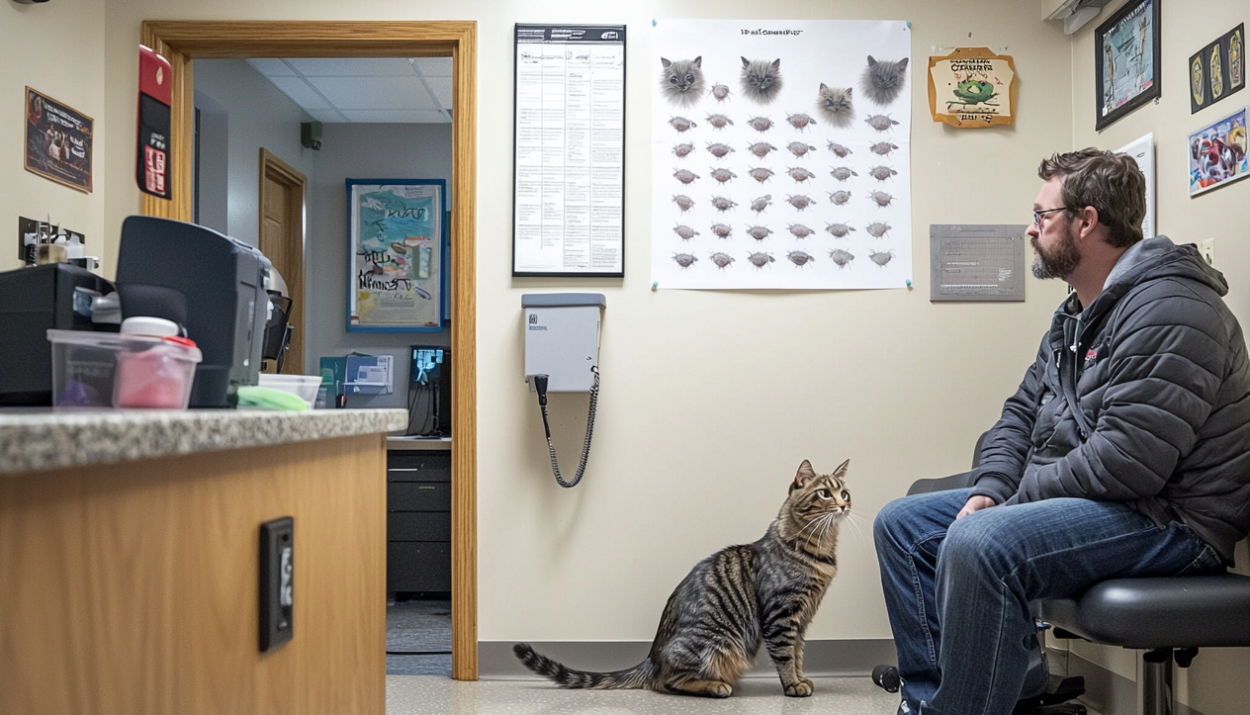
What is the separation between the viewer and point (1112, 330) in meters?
1.91

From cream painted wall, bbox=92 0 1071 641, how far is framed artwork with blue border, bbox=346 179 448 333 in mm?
2050

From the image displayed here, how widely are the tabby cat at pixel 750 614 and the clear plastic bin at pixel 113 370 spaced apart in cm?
189

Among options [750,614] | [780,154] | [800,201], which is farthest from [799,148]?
[750,614]

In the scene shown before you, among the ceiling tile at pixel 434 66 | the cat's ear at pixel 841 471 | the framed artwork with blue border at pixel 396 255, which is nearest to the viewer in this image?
the cat's ear at pixel 841 471

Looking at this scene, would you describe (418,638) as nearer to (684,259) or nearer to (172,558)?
(684,259)

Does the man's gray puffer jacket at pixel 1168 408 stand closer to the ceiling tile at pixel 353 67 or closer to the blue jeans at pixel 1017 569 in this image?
the blue jeans at pixel 1017 569

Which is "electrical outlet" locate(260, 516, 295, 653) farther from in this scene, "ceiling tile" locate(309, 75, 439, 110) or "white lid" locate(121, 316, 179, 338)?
"ceiling tile" locate(309, 75, 439, 110)

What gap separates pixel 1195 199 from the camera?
2.34m

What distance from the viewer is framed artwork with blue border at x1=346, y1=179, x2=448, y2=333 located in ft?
16.4

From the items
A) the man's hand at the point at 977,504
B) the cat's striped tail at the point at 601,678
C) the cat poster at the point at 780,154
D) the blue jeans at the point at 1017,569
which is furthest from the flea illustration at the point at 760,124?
the cat's striped tail at the point at 601,678

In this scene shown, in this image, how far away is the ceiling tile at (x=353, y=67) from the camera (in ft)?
13.6

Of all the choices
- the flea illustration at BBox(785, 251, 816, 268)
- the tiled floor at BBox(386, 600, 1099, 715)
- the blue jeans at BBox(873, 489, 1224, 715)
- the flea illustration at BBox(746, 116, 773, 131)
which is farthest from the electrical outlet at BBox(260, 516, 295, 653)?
the flea illustration at BBox(746, 116, 773, 131)

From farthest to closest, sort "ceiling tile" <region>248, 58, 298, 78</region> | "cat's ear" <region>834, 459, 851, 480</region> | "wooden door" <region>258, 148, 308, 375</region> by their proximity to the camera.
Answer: "wooden door" <region>258, 148, 308, 375</region> < "ceiling tile" <region>248, 58, 298, 78</region> < "cat's ear" <region>834, 459, 851, 480</region>

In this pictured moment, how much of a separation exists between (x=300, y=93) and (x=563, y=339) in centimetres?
263
